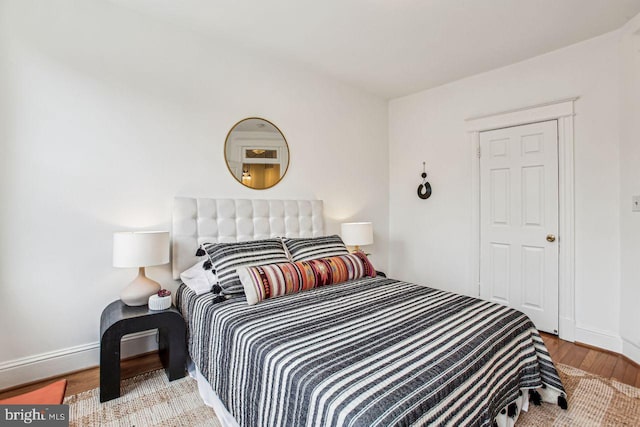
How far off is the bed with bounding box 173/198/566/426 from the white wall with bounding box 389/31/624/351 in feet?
4.55

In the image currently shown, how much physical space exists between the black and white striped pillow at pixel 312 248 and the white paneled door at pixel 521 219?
1.70 m

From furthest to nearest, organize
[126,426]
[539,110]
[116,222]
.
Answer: [539,110], [116,222], [126,426]

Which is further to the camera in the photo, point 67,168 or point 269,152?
point 269,152

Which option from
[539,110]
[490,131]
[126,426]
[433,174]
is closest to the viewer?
[126,426]

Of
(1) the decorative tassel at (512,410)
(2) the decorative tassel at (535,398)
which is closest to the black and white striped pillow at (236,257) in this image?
(1) the decorative tassel at (512,410)

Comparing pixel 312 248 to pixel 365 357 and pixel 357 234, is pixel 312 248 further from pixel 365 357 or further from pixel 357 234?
pixel 365 357

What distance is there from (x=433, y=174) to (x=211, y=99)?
2.60 meters

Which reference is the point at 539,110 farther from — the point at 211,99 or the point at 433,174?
the point at 211,99

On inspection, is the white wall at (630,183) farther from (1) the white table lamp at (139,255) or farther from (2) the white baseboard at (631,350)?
(1) the white table lamp at (139,255)

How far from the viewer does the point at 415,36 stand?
8.51 ft

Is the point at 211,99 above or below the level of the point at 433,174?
above

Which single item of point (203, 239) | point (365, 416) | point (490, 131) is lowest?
point (365, 416)

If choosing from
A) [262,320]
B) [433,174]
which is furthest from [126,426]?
[433,174]
